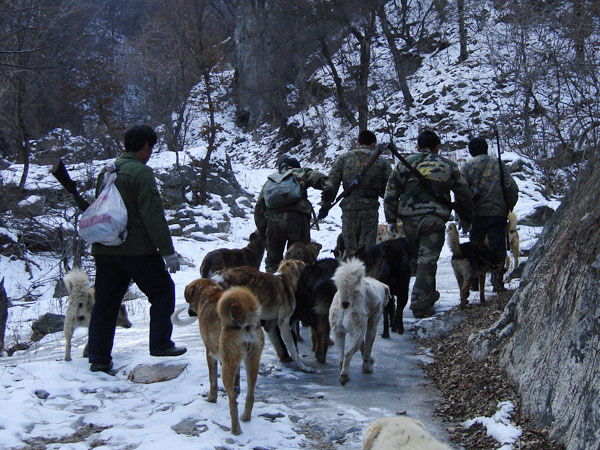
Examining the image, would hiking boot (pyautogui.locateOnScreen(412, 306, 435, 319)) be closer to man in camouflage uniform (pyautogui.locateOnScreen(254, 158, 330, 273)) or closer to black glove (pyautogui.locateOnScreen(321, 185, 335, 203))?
man in camouflage uniform (pyautogui.locateOnScreen(254, 158, 330, 273))

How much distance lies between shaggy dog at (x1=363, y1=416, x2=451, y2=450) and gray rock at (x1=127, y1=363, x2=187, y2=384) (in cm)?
259

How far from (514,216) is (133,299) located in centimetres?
792

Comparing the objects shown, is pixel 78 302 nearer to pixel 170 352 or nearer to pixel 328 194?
pixel 170 352

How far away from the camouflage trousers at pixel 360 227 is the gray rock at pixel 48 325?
16.1ft

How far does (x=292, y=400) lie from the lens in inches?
179

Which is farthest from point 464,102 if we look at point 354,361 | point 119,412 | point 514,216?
point 119,412

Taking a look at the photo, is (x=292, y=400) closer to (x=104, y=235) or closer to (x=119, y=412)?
(x=119, y=412)

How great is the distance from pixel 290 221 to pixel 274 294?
2299 millimetres

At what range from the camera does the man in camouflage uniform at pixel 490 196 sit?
770cm

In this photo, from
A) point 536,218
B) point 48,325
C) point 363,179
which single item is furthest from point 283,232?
point 536,218

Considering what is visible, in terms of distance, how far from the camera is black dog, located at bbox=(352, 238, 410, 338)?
22.4 ft

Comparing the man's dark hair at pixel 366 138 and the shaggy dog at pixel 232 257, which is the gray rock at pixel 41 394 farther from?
the man's dark hair at pixel 366 138

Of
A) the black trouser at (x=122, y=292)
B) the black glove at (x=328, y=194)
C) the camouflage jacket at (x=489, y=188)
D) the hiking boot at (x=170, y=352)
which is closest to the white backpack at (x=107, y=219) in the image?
the black trouser at (x=122, y=292)

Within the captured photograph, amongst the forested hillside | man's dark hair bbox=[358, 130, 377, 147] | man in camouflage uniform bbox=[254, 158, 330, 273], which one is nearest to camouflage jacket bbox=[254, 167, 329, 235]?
man in camouflage uniform bbox=[254, 158, 330, 273]
